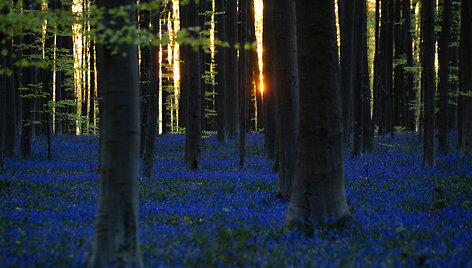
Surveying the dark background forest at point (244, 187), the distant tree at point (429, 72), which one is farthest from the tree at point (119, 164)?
the distant tree at point (429, 72)

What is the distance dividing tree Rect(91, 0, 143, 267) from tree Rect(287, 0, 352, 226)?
10.8 ft

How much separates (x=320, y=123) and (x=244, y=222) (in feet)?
7.90

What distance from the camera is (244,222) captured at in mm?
7613

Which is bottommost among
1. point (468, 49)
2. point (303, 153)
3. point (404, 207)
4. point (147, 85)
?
point (404, 207)

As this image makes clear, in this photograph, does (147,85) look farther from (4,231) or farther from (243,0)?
(4,231)

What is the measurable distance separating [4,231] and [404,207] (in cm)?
795

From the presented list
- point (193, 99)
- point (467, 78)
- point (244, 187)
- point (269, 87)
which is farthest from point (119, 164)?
point (467, 78)

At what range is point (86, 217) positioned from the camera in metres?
7.96

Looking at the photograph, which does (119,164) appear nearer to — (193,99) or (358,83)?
(193,99)

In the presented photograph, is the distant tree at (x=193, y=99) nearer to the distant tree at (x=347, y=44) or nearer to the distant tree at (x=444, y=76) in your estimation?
the distant tree at (x=347, y=44)

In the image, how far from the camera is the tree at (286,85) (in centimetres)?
A: 941

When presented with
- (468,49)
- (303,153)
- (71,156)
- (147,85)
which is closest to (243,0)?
(147,85)

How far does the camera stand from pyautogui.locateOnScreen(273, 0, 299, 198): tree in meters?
9.41

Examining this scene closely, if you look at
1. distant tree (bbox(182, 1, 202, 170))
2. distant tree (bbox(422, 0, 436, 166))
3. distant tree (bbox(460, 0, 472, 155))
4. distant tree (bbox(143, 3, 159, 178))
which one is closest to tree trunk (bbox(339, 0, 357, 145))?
distant tree (bbox(422, 0, 436, 166))
